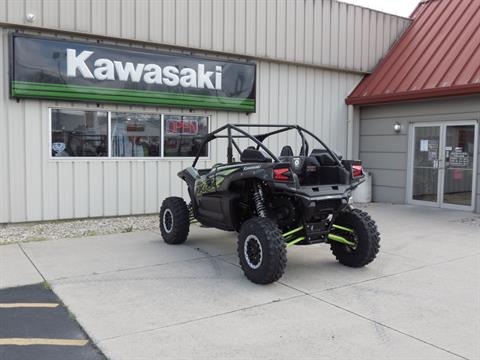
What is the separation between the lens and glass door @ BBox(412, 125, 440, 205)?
10969 millimetres

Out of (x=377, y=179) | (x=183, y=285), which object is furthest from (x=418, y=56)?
(x=183, y=285)

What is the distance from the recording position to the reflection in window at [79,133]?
28.5 ft

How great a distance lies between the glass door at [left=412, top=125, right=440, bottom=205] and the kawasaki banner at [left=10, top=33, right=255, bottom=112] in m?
4.12

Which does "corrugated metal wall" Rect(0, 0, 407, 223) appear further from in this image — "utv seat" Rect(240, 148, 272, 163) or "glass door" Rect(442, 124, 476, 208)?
"utv seat" Rect(240, 148, 272, 163)

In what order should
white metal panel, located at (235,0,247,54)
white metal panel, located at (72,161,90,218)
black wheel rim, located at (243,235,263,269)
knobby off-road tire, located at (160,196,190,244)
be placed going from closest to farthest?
1. black wheel rim, located at (243,235,263,269)
2. knobby off-road tire, located at (160,196,190,244)
3. white metal panel, located at (72,161,90,218)
4. white metal panel, located at (235,0,247,54)

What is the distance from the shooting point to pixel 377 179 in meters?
12.4

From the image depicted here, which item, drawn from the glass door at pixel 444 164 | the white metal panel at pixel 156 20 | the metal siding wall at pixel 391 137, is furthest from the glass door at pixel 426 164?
the white metal panel at pixel 156 20

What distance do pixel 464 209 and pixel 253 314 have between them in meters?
7.71

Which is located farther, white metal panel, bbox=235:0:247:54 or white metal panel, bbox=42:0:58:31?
white metal panel, bbox=235:0:247:54

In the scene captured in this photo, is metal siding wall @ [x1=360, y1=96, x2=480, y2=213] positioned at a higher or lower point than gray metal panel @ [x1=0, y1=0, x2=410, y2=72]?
lower

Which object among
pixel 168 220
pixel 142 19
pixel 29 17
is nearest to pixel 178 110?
pixel 142 19

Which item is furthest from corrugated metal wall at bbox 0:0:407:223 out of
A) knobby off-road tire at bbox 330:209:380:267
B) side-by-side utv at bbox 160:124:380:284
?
knobby off-road tire at bbox 330:209:380:267

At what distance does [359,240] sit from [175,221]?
2.73m

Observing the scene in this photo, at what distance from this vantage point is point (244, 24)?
10555 millimetres
